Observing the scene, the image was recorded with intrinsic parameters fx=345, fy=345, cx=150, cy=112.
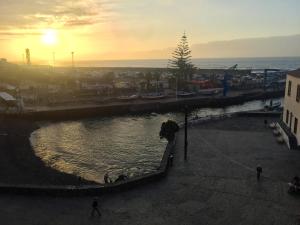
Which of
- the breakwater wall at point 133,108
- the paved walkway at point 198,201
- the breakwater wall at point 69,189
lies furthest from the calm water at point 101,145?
the breakwater wall at point 69,189

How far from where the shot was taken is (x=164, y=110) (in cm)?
5862

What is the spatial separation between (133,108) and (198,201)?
135 feet

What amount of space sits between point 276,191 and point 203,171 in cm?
434

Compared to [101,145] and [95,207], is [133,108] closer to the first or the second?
[101,145]

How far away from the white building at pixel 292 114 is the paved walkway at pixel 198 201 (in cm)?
198

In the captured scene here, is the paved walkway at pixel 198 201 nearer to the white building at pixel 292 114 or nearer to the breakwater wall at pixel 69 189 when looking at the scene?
the breakwater wall at pixel 69 189

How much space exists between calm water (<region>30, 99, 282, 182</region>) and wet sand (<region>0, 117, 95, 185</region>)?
50.6 inches

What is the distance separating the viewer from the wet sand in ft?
70.0

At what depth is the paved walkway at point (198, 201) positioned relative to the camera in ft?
48.0

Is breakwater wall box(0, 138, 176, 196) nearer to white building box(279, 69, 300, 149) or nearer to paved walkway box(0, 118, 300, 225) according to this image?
paved walkway box(0, 118, 300, 225)

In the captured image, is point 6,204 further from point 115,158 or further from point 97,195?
point 115,158

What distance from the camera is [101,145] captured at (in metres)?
33.2

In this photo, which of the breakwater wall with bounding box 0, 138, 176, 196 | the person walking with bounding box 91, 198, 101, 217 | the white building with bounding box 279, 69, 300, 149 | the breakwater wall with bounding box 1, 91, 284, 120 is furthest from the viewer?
the breakwater wall with bounding box 1, 91, 284, 120

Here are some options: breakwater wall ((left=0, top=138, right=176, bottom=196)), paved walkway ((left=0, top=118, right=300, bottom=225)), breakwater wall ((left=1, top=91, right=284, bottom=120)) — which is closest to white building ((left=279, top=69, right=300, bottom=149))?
paved walkway ((left=0, top=118, right=300, bottom=225))
